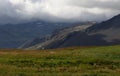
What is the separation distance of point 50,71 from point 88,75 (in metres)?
6.50

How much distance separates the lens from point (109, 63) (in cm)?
5741

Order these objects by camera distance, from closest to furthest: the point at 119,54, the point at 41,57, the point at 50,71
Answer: the point at 50,71 → the point at 41,57 → the point at 119,54

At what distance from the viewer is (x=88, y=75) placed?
140 ft

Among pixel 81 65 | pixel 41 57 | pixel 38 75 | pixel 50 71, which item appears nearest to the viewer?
pixel 38 75

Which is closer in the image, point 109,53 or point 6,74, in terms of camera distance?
point 6,74

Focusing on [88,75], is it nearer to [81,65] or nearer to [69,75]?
[69,75]

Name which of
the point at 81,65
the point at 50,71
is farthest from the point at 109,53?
the point at 50,71

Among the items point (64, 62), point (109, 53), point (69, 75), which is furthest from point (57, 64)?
point (109, 53)

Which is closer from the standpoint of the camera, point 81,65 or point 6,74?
point 6,74

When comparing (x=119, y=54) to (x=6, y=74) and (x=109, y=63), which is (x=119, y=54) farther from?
(x=6, y=74)

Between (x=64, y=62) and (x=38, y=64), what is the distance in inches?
170

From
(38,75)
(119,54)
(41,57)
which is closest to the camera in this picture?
(38,75)

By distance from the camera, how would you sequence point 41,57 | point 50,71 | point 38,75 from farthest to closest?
point 41,57, point 50,71, point 38,75

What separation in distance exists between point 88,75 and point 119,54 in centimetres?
2740
